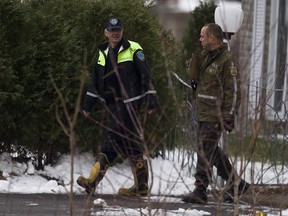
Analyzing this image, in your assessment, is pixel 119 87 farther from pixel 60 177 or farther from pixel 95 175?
pixel 60 177

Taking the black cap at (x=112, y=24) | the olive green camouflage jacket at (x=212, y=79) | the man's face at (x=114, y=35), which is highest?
the black cap at (x=112, y=24)

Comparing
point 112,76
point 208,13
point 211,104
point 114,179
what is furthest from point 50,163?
point 208,13

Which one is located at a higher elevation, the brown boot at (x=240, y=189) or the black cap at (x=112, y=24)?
the black cap at (x=112, y=24)

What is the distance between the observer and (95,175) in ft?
32.5

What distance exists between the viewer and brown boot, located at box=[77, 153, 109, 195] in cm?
977

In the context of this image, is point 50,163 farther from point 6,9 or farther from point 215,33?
point 215,33

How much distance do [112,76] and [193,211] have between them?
163 cm

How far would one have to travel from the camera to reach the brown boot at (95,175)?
9.77 metres

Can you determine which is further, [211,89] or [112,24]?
[112,24]

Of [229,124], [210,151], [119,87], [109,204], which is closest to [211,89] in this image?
[229,124]

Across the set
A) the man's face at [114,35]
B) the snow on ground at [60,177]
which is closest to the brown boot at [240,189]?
the snow on ground at [60,177]

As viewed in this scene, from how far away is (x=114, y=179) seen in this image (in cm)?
1087

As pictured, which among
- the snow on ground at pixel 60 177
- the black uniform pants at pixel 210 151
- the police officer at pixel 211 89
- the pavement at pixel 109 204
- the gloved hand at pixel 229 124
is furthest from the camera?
the snow on ground at pixel 60 177

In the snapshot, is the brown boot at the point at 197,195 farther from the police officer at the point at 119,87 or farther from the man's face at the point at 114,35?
the man's face at the point at 114,35
